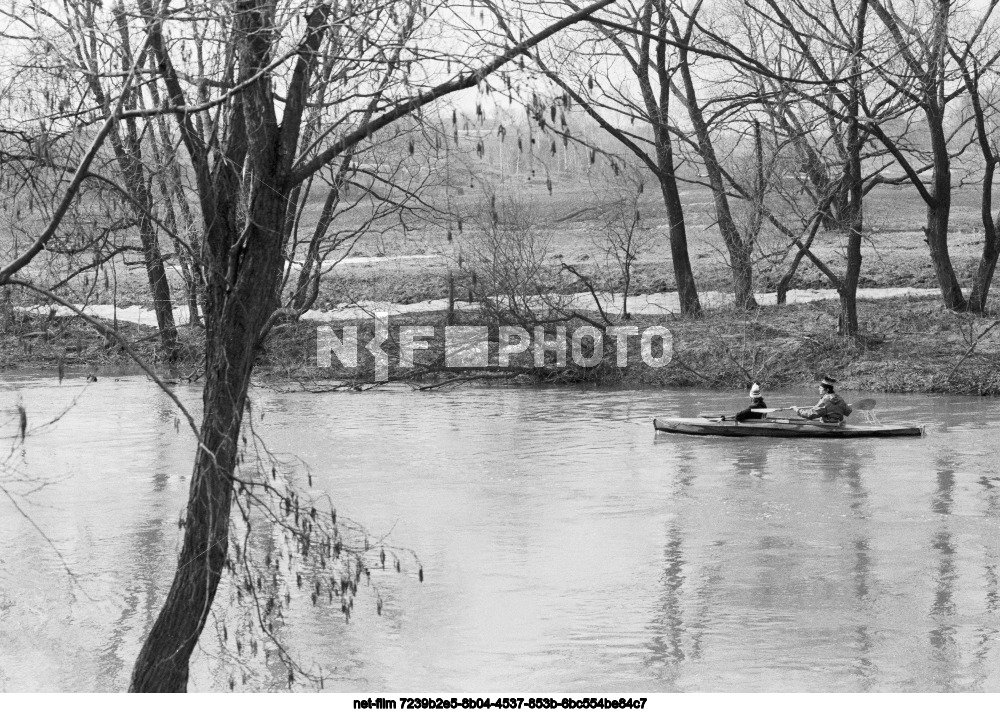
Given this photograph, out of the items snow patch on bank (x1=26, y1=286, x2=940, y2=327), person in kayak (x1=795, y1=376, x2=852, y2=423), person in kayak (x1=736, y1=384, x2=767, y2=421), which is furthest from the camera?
snow patch on bank (x1=26, y1=286, x2=940, y2=327)

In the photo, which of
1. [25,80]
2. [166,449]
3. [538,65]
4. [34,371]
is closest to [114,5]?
[25,80]

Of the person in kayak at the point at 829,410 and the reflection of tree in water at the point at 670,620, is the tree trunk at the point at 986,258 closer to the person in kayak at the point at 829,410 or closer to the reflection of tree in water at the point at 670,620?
the person in kayak at the point at 829,410

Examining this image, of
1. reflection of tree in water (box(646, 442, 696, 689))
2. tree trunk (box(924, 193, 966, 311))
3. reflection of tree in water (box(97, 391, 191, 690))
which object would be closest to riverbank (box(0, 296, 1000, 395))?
tree trunk (box(924, 193, 966, 311))

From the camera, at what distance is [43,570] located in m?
11.1

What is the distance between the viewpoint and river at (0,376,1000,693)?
8.45 meters

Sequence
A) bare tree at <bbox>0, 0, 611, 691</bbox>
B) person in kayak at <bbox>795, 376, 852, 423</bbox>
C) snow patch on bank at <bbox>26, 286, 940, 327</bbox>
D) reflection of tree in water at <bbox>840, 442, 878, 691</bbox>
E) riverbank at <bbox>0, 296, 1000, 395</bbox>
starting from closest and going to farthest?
1. bare tree at <bbox>0, 0, 611, 691</bbox>
2. reflection of tree in water at <bbox>840, 442, 878, 691</bbox>
3. person in kayak at <bbox>795, 376, 852, 423</bbox>
4. riverbank at <bbox>0, 296, 1000, 395</bbox>
5. snow patch on bank at <bbox>26, 286, 940, 327</bbox>

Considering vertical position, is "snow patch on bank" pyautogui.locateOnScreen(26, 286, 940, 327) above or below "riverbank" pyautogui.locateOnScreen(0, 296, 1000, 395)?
above

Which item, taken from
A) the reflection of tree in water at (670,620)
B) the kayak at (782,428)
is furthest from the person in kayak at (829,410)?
the reflection of tree in water at (670,620)

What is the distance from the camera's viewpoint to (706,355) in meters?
24.8

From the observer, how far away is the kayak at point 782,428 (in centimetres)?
1748

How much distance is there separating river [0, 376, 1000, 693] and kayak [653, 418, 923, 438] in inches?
6.6

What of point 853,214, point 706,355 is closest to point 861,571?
point 853,214

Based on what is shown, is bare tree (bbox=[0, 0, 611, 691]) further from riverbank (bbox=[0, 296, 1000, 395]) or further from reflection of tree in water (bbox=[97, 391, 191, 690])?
riverbank (bbox=[0, 296, 1000, 395])

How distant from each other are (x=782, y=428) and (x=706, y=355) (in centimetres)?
707
